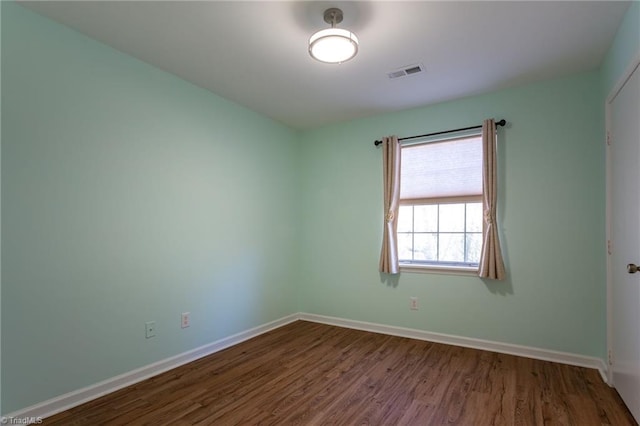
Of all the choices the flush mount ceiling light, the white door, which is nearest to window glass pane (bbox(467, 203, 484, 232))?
the white door

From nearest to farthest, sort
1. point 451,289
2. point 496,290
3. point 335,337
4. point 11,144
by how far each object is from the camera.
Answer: point 11,144 → point 496,290 → point 451,289 → point 335,337

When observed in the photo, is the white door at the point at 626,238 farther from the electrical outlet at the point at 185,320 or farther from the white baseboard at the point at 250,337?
the electrical outlet at the point at 185,320

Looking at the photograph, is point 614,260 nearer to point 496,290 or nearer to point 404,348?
point 496,290

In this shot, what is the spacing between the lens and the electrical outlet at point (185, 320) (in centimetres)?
299

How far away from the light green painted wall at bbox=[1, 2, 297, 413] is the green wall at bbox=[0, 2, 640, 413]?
0.01m

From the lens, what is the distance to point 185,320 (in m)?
3.01

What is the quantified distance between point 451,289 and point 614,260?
137cm

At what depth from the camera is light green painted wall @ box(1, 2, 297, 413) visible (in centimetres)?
204

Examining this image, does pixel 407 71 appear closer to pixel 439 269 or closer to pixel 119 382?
pixel 439 269

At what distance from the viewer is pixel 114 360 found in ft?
8.09

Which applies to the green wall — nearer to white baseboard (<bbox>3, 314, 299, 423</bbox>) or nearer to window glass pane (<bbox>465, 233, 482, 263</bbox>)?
white baseboard (<bbox>3, 314, 299, 423</bbox>)

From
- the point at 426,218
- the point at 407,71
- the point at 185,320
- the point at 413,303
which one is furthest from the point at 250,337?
the point at 407,71

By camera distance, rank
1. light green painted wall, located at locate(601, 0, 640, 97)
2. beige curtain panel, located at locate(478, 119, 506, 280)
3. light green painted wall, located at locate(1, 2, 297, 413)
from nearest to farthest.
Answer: light green painted wall, located at locate(601, 0, 640, 97)
light green painted wall, located at locate(1, 2, 297, 413)
beige curtain panel, located at locate(478, 119, 506, 280)

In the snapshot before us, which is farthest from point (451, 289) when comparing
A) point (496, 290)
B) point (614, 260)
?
point (614, 260)
